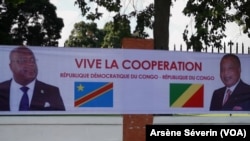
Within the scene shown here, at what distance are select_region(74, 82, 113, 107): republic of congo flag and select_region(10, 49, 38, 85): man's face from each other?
0.86 meters

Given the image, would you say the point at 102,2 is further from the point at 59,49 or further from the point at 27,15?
the point at 27,15

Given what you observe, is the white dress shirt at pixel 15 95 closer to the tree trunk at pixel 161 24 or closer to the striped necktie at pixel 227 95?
the tree trunk at pixel 161 24

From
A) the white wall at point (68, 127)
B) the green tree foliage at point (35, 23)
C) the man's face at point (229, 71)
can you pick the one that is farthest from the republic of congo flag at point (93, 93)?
the green tree foliage at point (35, 23)

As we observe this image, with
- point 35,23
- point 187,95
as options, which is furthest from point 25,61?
point 35,23

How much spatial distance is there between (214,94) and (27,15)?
114ft

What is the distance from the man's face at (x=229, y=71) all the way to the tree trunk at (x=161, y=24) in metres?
1.80

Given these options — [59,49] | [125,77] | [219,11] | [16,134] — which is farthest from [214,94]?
[16,134]

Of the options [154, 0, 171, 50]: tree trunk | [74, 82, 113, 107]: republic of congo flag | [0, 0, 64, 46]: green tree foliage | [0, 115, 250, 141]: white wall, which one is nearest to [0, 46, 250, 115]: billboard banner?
[74, 82, 113, 107]: republic of congo flag

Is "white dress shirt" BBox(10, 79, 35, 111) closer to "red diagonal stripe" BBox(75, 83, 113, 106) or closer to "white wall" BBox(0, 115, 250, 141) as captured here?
"white wall" BBox(0, 115, 250, 141)

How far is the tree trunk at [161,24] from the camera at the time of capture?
1037 cm

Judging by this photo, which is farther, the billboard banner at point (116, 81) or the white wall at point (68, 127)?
the billboard banner at point (116, 81)

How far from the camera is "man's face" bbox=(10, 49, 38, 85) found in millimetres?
7977

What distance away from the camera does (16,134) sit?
7.94m

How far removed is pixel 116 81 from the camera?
27.5ft
